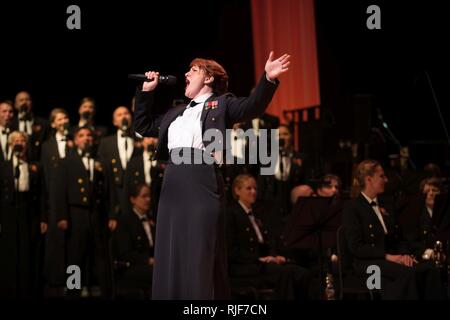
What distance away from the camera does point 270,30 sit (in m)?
11.3

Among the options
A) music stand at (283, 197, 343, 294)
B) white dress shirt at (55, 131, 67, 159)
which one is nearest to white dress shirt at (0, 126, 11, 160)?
white dress shirt at (55, 131, 67, 159)

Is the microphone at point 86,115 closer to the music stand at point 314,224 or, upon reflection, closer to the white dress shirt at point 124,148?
the white dress shirt at point 124,148

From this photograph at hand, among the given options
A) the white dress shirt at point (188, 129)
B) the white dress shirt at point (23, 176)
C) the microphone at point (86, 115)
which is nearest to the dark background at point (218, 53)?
the microphone at point (86, 115)

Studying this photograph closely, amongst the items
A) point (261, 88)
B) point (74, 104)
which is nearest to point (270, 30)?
point (74, 104)

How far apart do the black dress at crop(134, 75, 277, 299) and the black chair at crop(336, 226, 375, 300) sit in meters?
2.44

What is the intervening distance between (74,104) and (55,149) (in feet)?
7.33

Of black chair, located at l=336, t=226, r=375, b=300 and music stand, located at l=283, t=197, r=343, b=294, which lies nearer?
music stand, located at l=283, t=197, r=343, b=294

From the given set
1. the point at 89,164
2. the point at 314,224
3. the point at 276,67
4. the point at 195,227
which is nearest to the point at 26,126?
the point at 89,164

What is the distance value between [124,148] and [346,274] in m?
2.80

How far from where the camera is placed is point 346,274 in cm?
704

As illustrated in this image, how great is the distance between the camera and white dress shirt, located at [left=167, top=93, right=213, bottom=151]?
14.6 feet

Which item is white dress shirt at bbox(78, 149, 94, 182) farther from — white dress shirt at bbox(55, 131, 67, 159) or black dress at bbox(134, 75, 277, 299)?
black dress at bbox(134, 75, 277, 299)

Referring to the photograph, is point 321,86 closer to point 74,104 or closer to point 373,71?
point 373,71

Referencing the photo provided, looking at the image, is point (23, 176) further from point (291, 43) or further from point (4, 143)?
point (291, 43)
